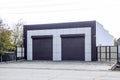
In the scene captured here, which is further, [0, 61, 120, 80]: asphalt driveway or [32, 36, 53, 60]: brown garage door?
[32, 36, 53, 60]: brown garage door

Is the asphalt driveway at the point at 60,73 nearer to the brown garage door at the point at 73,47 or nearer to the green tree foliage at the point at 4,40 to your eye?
the green tree foliage at the point at 4,40

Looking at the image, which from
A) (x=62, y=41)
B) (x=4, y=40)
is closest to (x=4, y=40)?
(x=4, y=40)

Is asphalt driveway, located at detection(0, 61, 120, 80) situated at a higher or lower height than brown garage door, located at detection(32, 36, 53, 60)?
lower

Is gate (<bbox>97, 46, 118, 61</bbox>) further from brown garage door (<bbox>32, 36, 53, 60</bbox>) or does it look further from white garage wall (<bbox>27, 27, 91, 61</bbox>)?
brown garage door (<bbox>32, 36, 53, 60</bbox>)

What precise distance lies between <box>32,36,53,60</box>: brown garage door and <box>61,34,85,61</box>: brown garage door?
2.47 meters

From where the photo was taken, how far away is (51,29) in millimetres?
42000

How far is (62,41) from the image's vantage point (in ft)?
135

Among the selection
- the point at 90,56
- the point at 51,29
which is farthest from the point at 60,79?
the point at 51,29

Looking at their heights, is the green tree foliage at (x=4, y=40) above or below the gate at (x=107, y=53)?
above

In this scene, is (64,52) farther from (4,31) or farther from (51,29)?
(4,31)

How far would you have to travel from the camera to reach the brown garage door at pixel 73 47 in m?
39.8

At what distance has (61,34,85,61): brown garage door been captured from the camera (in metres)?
39.8

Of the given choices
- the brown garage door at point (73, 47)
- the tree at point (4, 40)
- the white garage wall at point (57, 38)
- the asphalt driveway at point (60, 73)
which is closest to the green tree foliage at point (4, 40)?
the tree at point (4, 40)

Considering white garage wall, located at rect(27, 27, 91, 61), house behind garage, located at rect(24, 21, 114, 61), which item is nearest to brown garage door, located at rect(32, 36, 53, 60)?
house behind garage, located at rect(24, 21, 114, 61)
